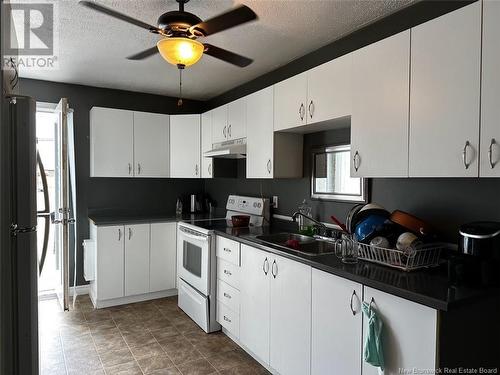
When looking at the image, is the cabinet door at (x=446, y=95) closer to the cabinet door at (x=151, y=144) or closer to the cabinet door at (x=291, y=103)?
the cabinet door at (x=291, y=103)

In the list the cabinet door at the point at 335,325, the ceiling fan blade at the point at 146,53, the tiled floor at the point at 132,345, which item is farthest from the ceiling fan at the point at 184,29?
the tiled floor at the point at 132,345

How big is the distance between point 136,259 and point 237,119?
1.90 meters

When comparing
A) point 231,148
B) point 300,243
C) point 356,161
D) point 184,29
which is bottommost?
point 300,243

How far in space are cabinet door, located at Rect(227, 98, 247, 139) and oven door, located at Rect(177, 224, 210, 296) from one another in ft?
3.45

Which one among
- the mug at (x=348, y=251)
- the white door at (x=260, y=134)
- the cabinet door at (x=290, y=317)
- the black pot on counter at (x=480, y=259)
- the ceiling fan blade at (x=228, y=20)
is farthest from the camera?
the white door at (x=260, y=134)

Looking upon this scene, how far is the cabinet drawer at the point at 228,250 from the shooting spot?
2723 millimetres

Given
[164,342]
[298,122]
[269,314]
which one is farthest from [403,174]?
[164,342]

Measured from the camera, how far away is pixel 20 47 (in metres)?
2.67

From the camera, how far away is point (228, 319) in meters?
2.85

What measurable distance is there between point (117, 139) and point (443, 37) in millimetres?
3364

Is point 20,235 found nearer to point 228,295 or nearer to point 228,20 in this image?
point 228,20

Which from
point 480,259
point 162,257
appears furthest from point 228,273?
point 480,259

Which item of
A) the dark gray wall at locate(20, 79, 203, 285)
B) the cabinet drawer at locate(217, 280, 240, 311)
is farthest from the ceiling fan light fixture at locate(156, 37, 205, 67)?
the dark gray wall at locate(20, 79, 203, 285)

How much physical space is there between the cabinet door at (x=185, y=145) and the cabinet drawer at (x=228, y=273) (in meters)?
1.54
